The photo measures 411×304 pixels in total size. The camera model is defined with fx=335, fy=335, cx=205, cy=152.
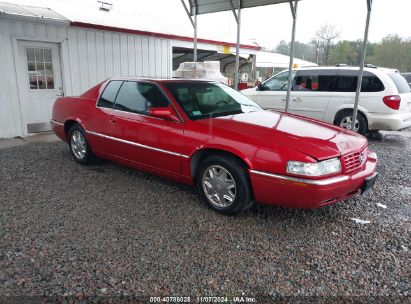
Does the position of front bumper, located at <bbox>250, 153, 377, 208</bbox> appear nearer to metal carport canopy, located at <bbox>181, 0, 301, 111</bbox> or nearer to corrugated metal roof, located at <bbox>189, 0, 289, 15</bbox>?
metal carport canopy, located at <bbox>181, 0, 301, 111</bbox>

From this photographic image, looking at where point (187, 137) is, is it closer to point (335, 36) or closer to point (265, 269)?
point (265, 269)

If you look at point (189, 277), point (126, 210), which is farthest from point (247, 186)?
point (126, 210)

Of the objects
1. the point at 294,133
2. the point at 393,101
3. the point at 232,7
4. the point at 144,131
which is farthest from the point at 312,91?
the point at 144,131

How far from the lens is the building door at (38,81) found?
7605 millimetres

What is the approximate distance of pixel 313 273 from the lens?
2.73 meters

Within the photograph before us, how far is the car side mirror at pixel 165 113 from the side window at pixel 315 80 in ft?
18.6

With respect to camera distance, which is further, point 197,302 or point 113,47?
point 113,47

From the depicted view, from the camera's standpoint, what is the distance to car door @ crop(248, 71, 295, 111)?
9023mm

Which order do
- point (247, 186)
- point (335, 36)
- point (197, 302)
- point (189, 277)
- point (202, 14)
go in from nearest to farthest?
1. point (197, 302)
2. point (189, 277)
3. point (247, 186)
4. point (202, 14)
5. point (335, 36)

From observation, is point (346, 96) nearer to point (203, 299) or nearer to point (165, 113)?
point (165, 113)

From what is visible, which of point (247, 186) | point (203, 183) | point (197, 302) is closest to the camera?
point (197, 302)

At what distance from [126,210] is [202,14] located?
6.72 meters

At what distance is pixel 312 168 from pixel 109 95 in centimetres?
318

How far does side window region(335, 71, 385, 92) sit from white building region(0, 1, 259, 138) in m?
5.20
